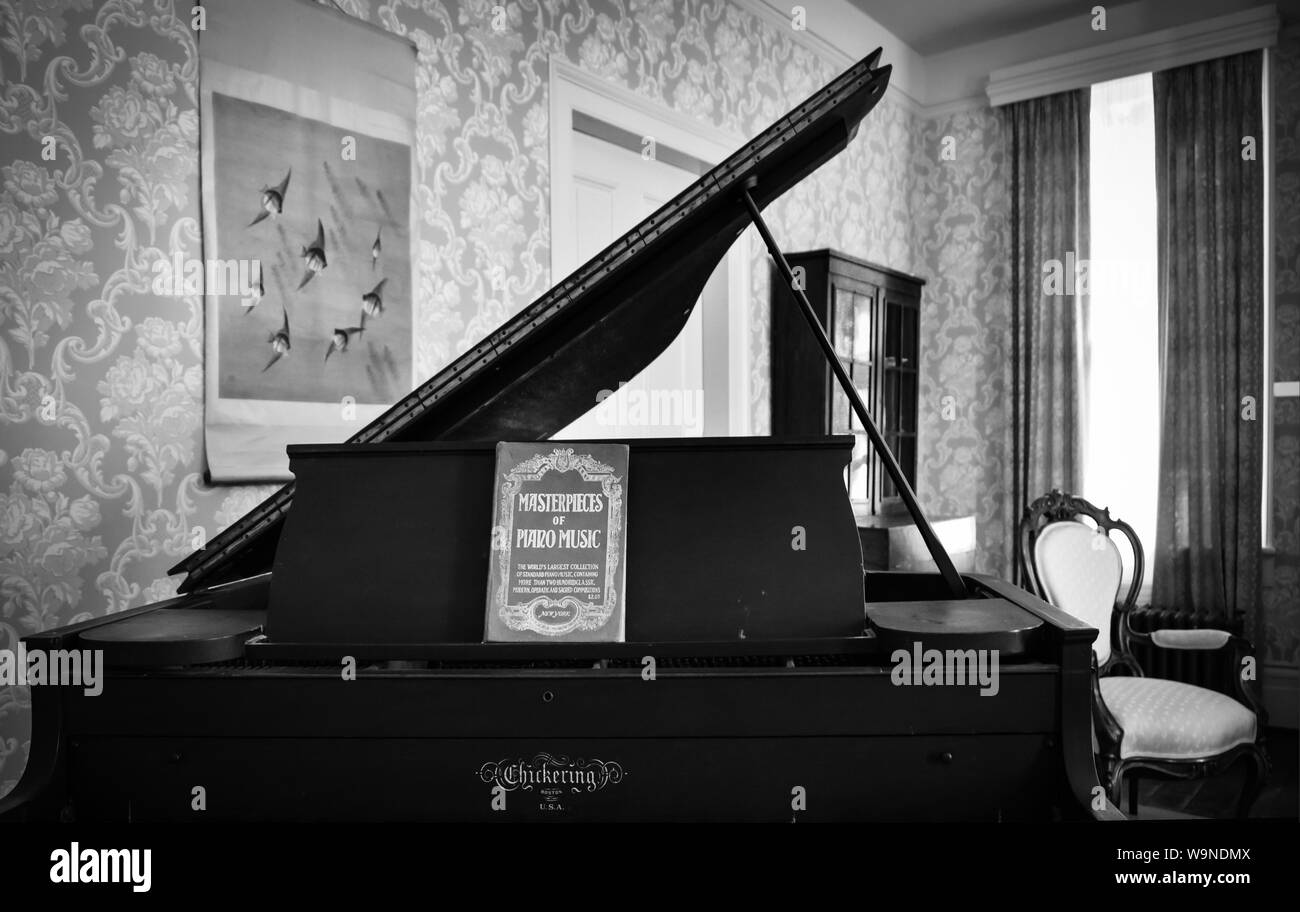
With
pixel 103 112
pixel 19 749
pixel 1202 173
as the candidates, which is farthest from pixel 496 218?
pixel 1202 173

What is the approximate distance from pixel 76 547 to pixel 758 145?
1765 millimetres

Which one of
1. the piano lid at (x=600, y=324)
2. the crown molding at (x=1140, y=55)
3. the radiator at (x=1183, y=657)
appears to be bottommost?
the radiator at (x=1183, y=657)

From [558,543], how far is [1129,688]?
8.58 feet

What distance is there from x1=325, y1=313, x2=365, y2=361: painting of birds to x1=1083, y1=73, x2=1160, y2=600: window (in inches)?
161

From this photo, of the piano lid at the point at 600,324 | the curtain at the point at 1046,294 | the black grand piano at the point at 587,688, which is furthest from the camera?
the curtain at the point at 1046,294

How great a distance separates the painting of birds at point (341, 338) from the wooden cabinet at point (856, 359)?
2.05m

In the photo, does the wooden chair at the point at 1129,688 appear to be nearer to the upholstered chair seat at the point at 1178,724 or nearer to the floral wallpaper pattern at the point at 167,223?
the upholstered chair seat at the point at 1178,724

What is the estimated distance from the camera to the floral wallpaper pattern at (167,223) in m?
1.97

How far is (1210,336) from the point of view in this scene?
178 inches

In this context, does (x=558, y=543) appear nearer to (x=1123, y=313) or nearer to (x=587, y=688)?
(x=587, y=688)

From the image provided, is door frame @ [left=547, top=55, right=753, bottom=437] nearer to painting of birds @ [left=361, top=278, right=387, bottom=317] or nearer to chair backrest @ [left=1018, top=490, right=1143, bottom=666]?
painting of birds @ [left=361, top=278, right=387, bottom=317]

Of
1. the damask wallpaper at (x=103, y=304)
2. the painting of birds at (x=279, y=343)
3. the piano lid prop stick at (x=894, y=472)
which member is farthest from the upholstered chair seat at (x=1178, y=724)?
the painting of birds at (x=279, y=343)

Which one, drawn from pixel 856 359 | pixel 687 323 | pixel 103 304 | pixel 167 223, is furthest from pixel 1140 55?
pixel 103 304

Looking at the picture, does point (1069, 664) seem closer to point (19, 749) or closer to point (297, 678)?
point (297, 678)
